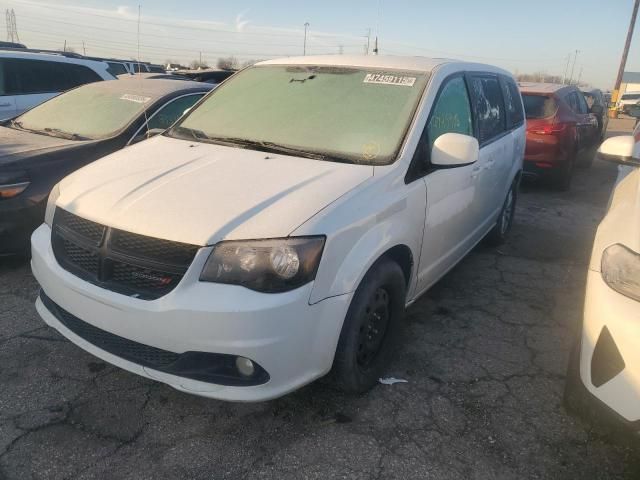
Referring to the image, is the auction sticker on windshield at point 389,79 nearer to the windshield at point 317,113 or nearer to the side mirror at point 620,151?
the windshield at point 317,113

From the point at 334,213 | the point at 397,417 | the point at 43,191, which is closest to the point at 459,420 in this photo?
the point at 397,417

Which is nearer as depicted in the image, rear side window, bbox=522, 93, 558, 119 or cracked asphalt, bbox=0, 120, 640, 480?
cracked asphalt, bbox=0, 120, 640, 480

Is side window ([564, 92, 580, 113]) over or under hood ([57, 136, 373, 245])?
over

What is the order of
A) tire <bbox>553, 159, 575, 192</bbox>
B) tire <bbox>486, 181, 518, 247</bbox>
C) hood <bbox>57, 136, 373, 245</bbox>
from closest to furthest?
1. hood <bbox>57, 136, 373, 245</bbox>
2. tire <bbox>486, 181, 518, 247</bbox>
3. tire <bbox>553, 159, 575, 192</bbox>

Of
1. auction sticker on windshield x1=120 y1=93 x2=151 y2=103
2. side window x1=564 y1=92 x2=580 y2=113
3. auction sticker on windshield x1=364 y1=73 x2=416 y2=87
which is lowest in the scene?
auction sticker on windshield x1=120 y1=93 x2=151 y2=103

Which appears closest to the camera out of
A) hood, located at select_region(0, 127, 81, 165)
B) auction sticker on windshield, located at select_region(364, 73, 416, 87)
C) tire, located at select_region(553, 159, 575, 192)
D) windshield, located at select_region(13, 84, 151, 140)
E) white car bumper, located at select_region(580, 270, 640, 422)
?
white car bumper, located at select_region(580, 270, 640, 422)

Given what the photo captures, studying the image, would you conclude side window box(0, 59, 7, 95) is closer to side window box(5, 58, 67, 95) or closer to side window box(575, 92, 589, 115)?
side window box(5, 58, 67, 95)

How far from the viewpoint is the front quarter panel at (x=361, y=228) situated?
2129 millimetres

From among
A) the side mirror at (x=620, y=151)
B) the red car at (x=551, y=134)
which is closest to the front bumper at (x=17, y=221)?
the side mirror at (x=620, y=151)

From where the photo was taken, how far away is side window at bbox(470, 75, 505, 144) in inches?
147

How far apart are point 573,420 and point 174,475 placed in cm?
196

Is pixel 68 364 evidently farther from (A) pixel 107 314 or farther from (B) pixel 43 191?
(B) pixel 43 191

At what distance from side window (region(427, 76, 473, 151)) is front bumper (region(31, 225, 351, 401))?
133cm

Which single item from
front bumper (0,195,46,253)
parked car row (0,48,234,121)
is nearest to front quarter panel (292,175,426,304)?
front bumper (0,195,46,253)
